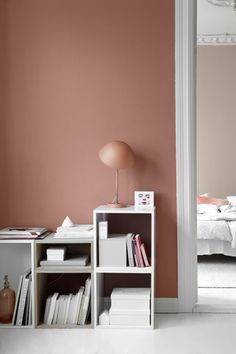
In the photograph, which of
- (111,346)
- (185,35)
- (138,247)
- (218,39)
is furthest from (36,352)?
(218,39)

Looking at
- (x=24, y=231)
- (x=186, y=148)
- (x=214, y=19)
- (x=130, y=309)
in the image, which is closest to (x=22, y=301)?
(x=24, y=231)

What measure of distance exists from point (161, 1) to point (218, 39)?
3.27m

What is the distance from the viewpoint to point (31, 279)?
314cm

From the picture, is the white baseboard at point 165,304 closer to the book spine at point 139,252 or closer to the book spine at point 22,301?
the book spine at point 139,252

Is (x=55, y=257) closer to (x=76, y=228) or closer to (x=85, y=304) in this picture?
(x=76, y=228)

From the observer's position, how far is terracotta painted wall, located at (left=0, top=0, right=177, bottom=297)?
338cm

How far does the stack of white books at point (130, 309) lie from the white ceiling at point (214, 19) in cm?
354

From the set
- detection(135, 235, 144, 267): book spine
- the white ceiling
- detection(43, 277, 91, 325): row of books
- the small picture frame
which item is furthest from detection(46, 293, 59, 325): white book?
the white ceiling

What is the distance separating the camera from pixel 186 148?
133 inches

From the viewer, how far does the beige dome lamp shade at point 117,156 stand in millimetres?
3105

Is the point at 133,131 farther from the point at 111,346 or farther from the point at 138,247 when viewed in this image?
the point at 111,346

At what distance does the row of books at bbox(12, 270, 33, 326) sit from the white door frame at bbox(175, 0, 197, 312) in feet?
3.76

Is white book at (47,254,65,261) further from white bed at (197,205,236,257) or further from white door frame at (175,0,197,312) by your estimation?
white bed at (197,205,236,257)

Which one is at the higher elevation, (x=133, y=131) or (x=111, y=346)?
(x=133, y=131)
